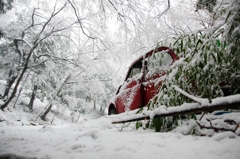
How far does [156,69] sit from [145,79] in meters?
0.56

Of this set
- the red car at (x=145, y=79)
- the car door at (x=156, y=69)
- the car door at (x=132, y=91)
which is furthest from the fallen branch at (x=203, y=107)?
the car door at (x=132, y=91)

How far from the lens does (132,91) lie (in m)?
3.46

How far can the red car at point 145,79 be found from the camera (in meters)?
2.65

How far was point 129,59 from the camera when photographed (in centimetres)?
614

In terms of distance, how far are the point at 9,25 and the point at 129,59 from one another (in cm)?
891

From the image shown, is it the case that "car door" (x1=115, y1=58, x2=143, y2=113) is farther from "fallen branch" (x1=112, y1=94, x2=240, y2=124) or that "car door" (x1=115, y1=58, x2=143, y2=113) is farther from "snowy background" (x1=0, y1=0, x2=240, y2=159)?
"fallen branch" (x1=112, y1=94, x2=240, y2=124)

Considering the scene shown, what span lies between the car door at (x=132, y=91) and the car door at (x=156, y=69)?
154 mm

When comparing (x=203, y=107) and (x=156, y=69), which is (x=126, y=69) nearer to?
(x=156, y=69)

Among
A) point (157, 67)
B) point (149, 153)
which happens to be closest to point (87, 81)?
point (157, 67)

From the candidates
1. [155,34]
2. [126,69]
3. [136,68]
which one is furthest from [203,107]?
[155,34]

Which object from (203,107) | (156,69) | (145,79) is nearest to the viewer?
(203,107)

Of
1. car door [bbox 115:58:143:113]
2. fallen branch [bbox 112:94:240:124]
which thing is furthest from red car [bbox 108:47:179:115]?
fallen branch [bbox 112:94:240:124]

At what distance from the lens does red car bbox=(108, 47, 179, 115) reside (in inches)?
104

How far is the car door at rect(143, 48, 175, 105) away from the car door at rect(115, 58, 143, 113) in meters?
0.15
